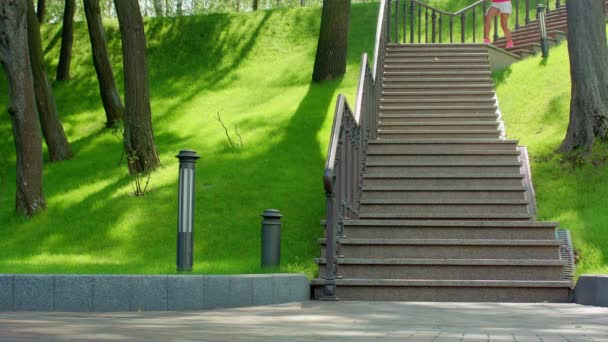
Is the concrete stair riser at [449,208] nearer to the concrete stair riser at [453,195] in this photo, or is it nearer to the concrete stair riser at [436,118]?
the concrete stair riser at [453,195]

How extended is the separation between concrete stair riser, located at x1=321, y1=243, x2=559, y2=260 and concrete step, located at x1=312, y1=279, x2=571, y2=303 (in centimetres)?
75

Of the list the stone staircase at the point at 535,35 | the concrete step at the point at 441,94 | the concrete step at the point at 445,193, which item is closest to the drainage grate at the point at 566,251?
the concrete step at the point at 445,193

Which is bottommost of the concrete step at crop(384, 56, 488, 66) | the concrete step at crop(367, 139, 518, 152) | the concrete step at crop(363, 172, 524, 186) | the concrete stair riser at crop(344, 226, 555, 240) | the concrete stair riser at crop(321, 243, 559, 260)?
the concrete stair riser at crop(321, 243, 559, 260)

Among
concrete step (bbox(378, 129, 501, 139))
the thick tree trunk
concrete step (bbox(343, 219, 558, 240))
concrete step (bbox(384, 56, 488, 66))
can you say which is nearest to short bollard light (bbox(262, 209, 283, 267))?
concrete step (bbox(343, 219, 558, 240))

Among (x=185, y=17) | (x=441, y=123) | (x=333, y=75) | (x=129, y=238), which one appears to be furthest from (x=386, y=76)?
(x=185, y=17)

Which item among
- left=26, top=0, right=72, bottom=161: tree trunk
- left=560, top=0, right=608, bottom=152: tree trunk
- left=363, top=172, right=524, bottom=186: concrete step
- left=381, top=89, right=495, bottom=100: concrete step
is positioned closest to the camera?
left=363, top=172, right=524, bottom=186: concrete step

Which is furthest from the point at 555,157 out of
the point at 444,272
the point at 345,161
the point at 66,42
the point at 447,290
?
the point at 66,42

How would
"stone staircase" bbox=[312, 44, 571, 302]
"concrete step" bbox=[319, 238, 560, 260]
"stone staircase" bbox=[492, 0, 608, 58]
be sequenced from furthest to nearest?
"stone staircase" bbox=[492, 0, 608, 58] < "concrete step" bbox=[319, 238, 560, 260] < "stone staircase" bbox=[312, 44, 571, 302]

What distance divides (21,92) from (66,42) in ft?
35.0

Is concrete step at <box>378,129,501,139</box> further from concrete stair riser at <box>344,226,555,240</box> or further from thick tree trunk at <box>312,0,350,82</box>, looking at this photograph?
thick tree trunk at <box>312,0,350,82</box>

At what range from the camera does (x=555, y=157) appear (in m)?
16.1

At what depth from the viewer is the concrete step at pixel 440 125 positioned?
1652 centimetres

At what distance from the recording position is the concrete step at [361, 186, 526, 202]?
45.0 ft

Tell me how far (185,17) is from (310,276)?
2069 cm
